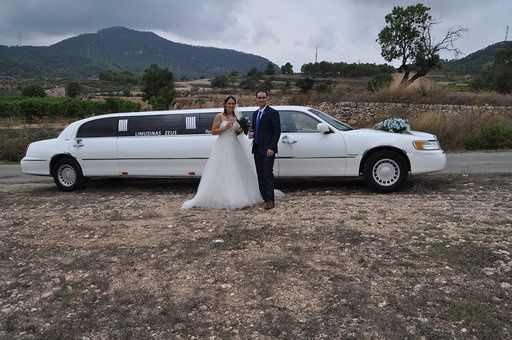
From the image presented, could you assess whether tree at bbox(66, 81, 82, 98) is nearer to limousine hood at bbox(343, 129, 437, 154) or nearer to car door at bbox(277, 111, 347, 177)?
car door at bbox(277, 111, 347, 177)

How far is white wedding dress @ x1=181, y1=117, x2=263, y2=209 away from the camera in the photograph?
6809 mm

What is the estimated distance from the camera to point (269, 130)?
261 inches

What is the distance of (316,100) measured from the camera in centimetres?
2755

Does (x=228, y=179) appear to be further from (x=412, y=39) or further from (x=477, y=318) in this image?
(x=412, y=39)

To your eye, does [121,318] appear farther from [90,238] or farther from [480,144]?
[480,144]

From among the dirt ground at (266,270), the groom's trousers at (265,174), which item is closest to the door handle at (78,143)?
the dirt ground at (266,270)

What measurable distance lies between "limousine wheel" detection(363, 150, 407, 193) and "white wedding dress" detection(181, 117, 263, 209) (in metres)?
1.90

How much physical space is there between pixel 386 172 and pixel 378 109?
17.2 m

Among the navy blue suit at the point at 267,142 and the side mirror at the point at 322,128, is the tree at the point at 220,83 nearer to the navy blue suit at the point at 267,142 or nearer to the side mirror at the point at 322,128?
the side mirror at the point at 322,128

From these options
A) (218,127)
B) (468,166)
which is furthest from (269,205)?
(468,166)

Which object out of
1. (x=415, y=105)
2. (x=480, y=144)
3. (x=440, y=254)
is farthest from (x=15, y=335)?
(x=415, y=105)

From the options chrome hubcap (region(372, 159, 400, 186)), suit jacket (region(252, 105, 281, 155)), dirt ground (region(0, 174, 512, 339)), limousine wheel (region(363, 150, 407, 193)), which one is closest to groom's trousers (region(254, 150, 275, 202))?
suit jacket (region(252, 105, 281, 155))

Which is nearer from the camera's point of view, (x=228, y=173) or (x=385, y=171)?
(x=228, y=173)

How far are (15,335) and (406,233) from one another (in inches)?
153
